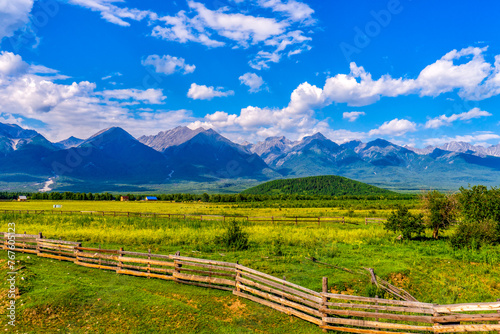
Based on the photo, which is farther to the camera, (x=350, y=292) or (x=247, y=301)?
(x=350, y=292)

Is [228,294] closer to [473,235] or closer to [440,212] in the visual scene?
[473,235]

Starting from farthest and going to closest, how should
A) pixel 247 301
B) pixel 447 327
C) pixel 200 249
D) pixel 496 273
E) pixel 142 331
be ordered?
pixel 200 249, pixel 496 273, pixel 247 301, pixel 142 331, pixel 447 327

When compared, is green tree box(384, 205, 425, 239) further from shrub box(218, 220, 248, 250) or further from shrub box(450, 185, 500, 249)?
shrub box(218, 220, 248, 250)

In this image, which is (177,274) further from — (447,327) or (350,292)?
A: (447,327)

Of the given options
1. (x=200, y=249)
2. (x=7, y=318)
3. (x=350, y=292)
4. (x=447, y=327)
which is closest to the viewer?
(x=447, y=327)

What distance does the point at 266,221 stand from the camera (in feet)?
152

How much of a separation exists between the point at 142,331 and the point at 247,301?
5071 mm

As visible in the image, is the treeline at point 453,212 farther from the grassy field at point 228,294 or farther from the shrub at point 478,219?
the grassy field at point 228,294

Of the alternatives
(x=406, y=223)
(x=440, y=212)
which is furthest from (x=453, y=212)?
(x=406, y=223)

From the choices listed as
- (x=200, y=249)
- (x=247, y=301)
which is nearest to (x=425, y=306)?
(x=247, y=301)

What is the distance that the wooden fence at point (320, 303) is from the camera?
10359 millimetres

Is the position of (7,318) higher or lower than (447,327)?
lower

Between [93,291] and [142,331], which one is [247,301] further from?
[93,291]

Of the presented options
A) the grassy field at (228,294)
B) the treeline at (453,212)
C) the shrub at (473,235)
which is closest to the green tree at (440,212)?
the treeline at (453,212)
